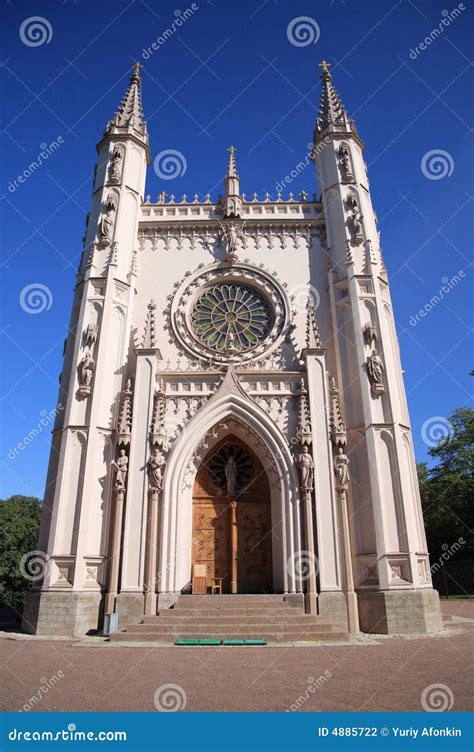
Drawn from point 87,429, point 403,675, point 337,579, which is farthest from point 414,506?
point 87,429

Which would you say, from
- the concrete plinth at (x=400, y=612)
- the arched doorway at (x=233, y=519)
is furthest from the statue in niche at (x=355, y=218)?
the concrete plinth at (x=400, y=612)

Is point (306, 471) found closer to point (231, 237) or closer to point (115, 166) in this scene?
point (231, 237)

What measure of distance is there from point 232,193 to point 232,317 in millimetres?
6210

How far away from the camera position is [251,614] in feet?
47.1

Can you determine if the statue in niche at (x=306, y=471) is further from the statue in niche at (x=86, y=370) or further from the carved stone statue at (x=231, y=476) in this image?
the statue in niche at (x=86, y=370)

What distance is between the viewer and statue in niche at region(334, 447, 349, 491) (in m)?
16.5

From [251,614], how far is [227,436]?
6811 millimetres

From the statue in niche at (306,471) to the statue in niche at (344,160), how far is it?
12.9 metres

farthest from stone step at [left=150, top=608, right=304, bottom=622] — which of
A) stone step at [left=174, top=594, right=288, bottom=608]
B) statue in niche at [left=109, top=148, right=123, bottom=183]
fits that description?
statue in niche at [left=109, top=148, right=123, bottom=183]

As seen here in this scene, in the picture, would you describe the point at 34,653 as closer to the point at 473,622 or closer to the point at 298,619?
the point at 298,619

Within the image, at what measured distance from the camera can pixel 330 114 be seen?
77.4 feet

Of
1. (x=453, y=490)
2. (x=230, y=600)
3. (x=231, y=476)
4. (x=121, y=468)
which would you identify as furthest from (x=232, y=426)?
(x=453, y=490)

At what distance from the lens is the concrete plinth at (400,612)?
48.2 feet

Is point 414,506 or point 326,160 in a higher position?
point 326,160
